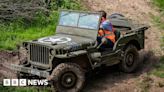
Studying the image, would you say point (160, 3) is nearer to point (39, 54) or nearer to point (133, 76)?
point (133, 76)

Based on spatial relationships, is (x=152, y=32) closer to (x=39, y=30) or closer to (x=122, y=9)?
(x=122, y=9)

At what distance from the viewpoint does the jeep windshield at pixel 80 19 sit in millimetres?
9969

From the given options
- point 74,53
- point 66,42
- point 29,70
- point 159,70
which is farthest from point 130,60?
point 29,70

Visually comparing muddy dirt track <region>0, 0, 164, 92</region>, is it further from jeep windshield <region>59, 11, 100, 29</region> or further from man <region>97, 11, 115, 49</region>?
jeep windshield <region>59, 11, 100, 29</region>

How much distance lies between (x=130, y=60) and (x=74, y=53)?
238cm

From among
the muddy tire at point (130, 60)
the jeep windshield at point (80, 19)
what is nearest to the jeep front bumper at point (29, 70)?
the jeep windshield at point (80, 19)

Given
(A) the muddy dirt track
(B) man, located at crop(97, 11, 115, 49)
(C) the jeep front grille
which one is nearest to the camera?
(C) the jeep front grille

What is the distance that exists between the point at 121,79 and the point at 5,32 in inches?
177

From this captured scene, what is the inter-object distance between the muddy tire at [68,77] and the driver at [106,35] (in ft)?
3.93

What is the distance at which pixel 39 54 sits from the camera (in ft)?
30.8

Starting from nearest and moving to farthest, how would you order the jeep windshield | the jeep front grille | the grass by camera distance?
1. the jeep front grille
2. the jeep windshield
3. the grass

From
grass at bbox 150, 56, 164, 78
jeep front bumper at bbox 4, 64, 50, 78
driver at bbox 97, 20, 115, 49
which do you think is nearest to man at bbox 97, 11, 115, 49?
driver at bbox 97, 20, 115, 49

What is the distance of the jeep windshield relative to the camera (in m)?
9.97

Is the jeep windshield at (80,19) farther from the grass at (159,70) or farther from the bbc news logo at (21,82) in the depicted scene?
the grass at (159,70)
